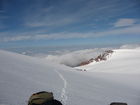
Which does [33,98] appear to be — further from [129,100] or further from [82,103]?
[129,100]

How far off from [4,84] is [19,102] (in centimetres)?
189

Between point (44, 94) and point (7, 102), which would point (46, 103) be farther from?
point (7, 102)

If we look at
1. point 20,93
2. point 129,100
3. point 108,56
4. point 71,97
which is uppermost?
point 108,56

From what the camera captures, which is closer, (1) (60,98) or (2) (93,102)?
(1) (60,98)

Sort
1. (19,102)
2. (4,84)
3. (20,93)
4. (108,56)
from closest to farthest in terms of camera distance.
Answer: (19,102) < (20,93) < (4,84) < (108,56)

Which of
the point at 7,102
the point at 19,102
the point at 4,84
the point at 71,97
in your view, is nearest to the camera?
the point at 7,102

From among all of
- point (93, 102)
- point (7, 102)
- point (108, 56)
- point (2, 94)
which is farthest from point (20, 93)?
point (108, 56)

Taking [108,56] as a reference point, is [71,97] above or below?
below

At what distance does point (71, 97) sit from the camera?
8.40 m

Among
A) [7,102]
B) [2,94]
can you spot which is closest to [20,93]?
[2,94]

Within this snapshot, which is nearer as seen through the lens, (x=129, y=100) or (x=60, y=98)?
(x=60, y=98)

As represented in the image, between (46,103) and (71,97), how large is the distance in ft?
10.0

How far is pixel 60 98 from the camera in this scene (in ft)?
25.9

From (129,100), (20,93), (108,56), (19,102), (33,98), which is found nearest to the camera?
(33,98)
